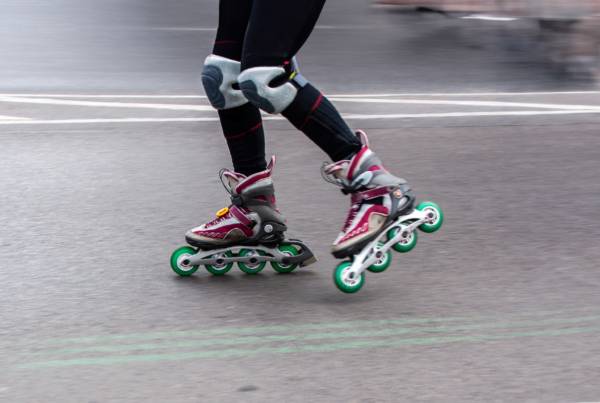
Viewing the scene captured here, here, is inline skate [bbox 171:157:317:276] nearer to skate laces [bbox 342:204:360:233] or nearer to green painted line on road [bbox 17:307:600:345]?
skate laces [bbox 342:204:360:233]

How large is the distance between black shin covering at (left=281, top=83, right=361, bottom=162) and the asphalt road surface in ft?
1.77

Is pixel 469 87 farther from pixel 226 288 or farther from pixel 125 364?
pixel 125 364

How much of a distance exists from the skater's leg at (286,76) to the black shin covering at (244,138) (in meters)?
0.26

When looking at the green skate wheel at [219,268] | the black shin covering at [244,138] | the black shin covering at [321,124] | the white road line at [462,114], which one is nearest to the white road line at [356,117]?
the white road line at [462,114]

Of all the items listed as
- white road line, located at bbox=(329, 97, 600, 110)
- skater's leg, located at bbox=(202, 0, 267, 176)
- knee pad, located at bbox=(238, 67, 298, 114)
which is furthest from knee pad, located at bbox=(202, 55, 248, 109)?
white road line, located at bbox=(329, 97, 600, 110)

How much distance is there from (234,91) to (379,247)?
0.84 meters

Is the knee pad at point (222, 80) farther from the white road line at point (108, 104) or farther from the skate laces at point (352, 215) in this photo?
the white road line at point (108, 104)

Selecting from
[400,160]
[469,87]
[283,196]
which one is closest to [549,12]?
[469,87]

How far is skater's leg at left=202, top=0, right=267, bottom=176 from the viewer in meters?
3.37

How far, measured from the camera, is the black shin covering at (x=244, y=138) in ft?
11.4

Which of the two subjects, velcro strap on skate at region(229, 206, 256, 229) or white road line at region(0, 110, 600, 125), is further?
white road line at region(0, 110, 600, 125)

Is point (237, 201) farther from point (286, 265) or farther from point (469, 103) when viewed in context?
point (469, 103)

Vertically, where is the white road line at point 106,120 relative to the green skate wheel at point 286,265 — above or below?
below

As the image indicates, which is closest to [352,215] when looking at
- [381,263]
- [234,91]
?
[381,263]
